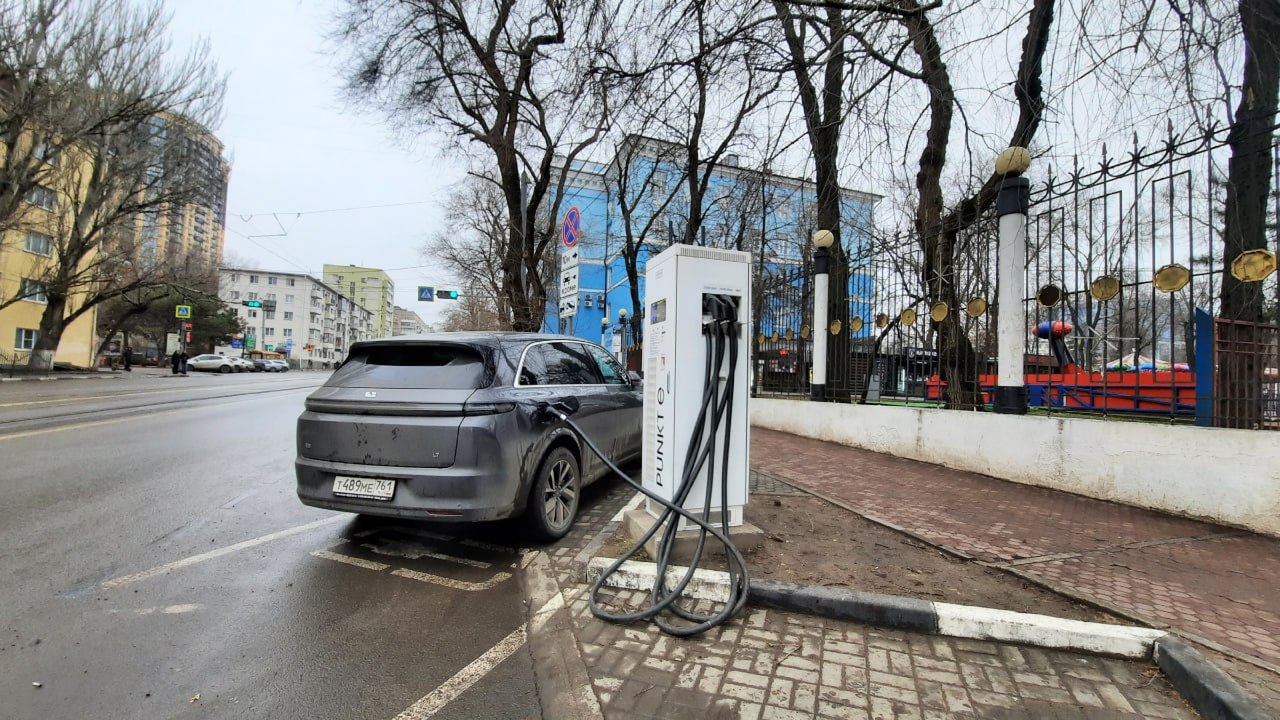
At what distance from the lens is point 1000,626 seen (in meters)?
2.82

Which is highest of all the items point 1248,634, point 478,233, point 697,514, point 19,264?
point 478,233

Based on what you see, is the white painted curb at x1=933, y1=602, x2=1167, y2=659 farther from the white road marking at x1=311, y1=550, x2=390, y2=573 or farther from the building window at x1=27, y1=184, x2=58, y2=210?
the building window at x1=27, y1=184, x2=58, y2=210

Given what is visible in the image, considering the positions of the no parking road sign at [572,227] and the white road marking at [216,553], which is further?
the no parking road sign at [572,227]

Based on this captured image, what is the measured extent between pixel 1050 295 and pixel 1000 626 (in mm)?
4680

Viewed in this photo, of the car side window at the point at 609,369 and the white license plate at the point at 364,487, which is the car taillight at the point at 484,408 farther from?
the car side window at the point at 609,369

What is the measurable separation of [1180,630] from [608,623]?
9.07 feet

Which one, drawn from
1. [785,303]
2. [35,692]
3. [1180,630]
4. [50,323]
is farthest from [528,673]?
[50,323]

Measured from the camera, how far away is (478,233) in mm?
33031

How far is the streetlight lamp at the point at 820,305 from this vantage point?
914 cm

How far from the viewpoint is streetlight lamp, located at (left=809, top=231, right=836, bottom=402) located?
9.14m


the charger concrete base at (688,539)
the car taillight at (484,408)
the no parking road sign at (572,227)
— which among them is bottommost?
the charger concrete base at (688,539)

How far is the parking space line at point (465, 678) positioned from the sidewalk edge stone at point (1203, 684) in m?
2.84

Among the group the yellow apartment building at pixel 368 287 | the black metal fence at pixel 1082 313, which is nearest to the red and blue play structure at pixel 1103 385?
the black metal fence at pixel 1082 313

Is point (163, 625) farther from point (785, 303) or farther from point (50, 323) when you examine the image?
point (50, 323)
